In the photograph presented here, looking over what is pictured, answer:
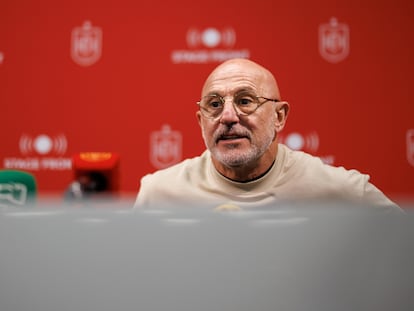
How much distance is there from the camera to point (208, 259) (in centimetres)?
40

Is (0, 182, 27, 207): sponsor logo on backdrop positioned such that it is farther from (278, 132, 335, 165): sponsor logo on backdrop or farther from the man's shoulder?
(278, 132, 335, 165): sponsor logo on backdrop

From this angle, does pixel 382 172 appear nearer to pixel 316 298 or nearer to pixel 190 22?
pixel 190 22

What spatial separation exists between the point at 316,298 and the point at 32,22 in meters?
2.14

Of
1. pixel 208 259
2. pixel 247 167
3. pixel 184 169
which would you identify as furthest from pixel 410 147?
pixel 208 259

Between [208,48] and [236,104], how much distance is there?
27.8 inches

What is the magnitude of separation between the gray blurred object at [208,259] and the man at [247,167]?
0.99 m

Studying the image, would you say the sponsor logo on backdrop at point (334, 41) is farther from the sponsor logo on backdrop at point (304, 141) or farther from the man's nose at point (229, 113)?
the man's nose at point (229, 113)

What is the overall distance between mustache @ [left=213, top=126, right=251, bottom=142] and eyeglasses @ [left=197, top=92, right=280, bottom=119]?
5 centimetres

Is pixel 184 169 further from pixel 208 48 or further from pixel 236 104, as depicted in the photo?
pixel 208 48

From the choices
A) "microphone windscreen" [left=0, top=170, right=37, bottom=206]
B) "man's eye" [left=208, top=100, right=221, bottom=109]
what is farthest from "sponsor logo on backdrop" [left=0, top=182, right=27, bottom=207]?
"man's eye" [left=208, top=100, right=221, bottom=109]

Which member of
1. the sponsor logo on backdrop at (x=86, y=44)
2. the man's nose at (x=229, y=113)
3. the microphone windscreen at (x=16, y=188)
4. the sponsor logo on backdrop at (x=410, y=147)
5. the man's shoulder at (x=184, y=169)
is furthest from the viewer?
the sponsor logo on backdrop at (x=86, y=44)

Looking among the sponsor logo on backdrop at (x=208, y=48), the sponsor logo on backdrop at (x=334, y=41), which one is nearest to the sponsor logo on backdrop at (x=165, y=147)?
the sponsor logo on backdrop at (x=208, y=48)

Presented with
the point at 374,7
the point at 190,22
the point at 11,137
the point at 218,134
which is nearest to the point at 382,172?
the point at 374,7

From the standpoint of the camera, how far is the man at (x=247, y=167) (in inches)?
57.0
